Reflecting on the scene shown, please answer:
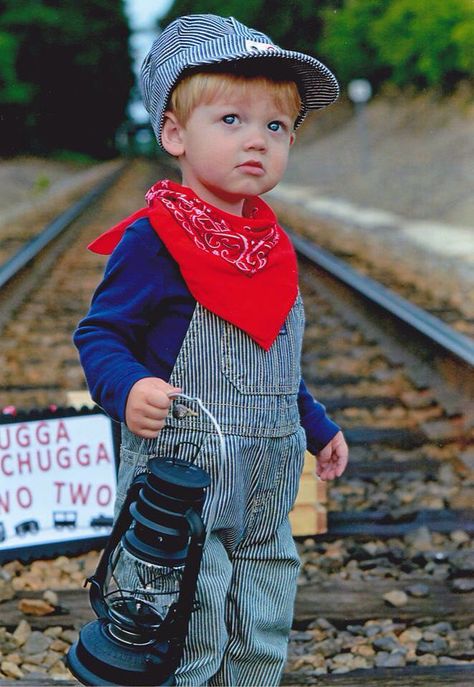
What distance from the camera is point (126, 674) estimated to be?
161 cm

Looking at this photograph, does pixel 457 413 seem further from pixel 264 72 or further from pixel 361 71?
pixel 361 71

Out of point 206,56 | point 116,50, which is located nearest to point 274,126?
point 206,56

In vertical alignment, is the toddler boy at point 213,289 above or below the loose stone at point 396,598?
above

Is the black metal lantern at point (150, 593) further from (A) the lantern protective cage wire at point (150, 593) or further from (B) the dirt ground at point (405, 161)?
(B) the dirt ground at point (405, 161)

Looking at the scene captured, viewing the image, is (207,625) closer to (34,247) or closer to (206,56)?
(206,56)

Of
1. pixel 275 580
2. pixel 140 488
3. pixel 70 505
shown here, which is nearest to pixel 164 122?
pixel 140 488

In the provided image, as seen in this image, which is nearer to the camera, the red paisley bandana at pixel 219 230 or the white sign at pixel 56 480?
the red paisley bandana at pixel 219 230

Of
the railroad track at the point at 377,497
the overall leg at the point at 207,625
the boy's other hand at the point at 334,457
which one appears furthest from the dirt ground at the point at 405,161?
the overall leg at the point at 207,625

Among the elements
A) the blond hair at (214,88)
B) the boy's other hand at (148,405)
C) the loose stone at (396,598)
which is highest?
the blond hair at (214,88)

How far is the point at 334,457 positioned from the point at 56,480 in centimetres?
133

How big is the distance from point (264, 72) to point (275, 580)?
1.04 m

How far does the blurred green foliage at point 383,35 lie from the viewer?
23953 millimetres

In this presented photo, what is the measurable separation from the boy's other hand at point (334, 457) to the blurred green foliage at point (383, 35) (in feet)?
69.3

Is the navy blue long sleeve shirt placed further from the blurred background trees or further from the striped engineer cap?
the blurred background trees
